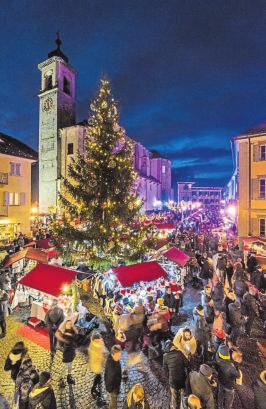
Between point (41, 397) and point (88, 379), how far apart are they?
269 cm

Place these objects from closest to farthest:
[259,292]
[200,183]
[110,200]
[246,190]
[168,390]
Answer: [168,390] → [259,292] → [110,200] → [246,190] → [200,183]

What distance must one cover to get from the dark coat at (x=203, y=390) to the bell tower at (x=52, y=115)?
36.8 m

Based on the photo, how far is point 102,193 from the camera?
44.4ft

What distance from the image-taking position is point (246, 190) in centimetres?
2417

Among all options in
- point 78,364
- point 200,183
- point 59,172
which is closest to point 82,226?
point 78,364

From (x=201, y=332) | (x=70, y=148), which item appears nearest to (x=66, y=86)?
(x=70, y=148)

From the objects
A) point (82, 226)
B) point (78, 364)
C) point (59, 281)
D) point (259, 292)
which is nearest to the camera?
point (78, 364)

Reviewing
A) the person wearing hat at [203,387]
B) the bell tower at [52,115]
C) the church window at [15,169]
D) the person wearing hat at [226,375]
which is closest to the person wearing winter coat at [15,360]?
the person wearing hat at [203,387]

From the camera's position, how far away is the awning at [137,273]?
10602mm

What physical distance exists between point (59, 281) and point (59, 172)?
3316 cm

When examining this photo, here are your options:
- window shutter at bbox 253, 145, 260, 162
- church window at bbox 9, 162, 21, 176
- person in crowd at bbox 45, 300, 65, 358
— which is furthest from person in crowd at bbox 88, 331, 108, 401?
church window at bbox 9, 162, 21, 176

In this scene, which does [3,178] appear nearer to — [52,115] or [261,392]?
[52,115]

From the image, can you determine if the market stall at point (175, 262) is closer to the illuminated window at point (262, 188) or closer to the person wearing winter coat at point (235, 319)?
the person wearing winter coat at point (235, 319)

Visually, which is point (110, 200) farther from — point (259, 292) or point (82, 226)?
point (259, 292)
